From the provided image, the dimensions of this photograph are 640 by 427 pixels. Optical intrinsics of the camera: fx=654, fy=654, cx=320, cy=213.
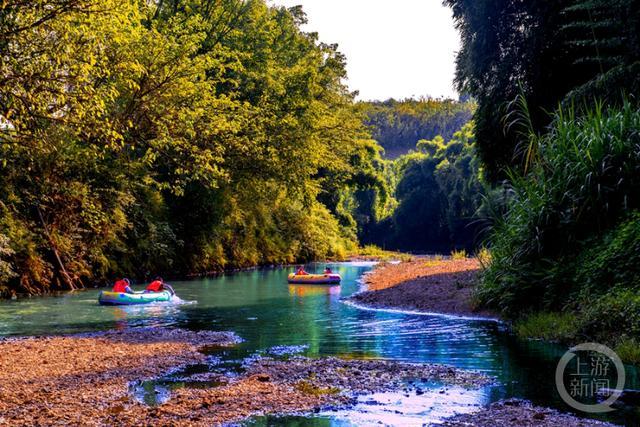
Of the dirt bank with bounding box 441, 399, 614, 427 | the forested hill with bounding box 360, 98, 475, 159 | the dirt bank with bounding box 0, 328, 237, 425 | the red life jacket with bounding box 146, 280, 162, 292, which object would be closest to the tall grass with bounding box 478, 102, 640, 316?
the dirt bank with bounding box 441, 399, 614, 427

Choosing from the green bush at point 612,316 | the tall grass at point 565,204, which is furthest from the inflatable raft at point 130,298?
the green bush at point 612,316

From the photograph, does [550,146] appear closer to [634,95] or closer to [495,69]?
Result: [634,95]

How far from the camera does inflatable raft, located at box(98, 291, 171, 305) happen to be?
A: 19547mm

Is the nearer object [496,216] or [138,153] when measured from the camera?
[496,216]

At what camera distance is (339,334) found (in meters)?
14.3

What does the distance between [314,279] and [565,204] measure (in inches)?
593

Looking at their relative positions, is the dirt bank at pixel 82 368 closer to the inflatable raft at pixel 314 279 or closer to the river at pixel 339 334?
the river at pixel 339 334

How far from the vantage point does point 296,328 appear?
50.3 feet

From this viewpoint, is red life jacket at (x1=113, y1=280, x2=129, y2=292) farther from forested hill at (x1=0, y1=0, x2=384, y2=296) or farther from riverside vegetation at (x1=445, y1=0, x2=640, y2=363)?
riverside vegetation at (x1=445, y1=0, x2=640, y2=363)

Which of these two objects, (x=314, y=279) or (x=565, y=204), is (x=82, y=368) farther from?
(x=314, y=279)

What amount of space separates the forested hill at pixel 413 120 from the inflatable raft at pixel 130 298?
11197 cm

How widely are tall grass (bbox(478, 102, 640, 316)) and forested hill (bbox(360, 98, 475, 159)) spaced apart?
116931mm

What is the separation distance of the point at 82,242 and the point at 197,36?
29.4 ft

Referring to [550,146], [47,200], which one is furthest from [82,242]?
[550,146]
